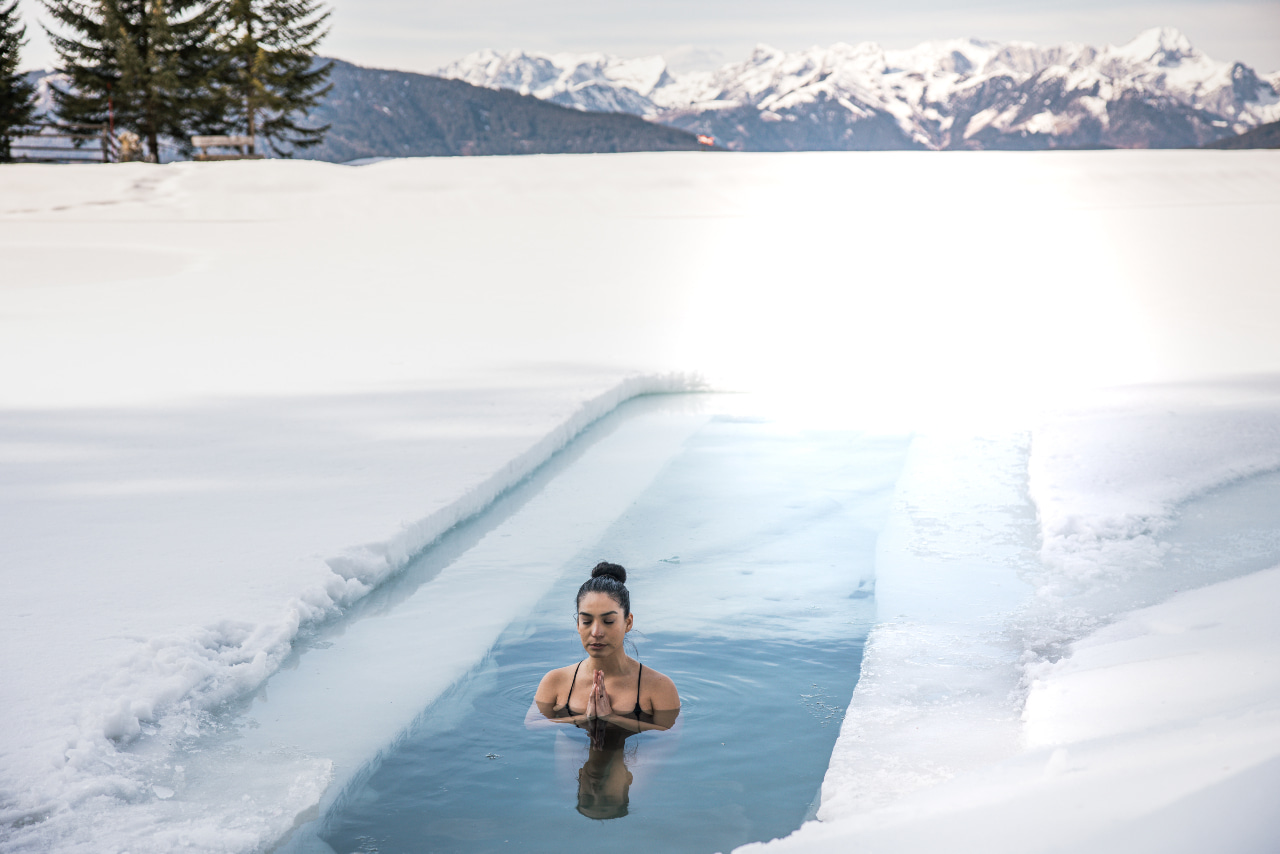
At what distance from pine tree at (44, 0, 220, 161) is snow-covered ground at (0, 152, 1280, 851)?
12758 mm

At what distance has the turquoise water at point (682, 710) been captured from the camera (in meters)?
3.11

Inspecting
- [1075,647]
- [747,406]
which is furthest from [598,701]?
[747,406]

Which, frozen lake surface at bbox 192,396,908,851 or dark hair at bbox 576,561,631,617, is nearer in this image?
frozen lake surface at bbox 192,396,908,851

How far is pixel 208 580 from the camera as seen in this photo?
4160 millimetres

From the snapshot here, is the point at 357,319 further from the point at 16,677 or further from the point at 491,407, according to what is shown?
the point at 16,677

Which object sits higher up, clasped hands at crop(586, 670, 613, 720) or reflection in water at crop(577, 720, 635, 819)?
clasped hands at crop(586, 670, 613, 720)

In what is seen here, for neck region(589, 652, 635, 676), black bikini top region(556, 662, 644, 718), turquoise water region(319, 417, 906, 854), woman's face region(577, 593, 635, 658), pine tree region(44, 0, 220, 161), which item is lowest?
turquoise water region(319, 417, 906, 854)

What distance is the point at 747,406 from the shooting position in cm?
900

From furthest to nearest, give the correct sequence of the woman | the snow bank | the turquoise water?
the woman < the turquoise water < the snow bank

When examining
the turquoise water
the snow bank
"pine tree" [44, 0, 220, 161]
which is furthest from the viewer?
"pine tree" [44, 0, 220, 161]

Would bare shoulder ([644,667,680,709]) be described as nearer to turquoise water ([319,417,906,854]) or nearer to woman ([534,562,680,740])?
woman ([534,562,680,740])

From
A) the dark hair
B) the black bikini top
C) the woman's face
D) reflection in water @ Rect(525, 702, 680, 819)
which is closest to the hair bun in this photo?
the dark hair

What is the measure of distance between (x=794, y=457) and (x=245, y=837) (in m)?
5.16

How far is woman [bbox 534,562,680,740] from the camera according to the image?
332 centimetres
